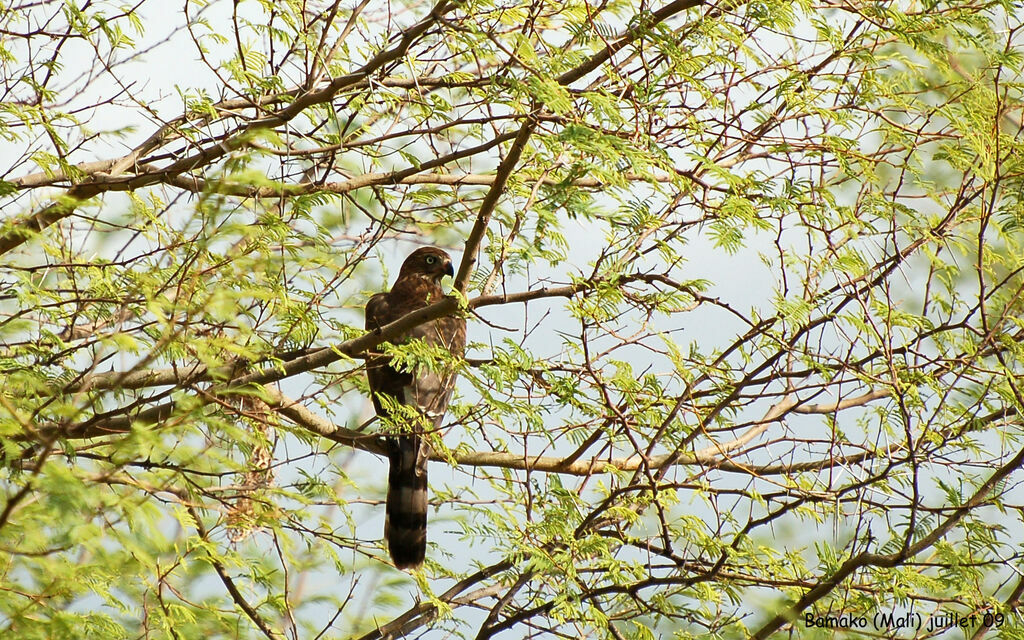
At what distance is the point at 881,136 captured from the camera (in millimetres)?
4492

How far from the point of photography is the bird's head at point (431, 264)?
6.38m

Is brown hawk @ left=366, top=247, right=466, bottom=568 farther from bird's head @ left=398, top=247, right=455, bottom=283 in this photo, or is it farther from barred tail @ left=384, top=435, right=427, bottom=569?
bird's head @ left=398, top=247, right=455, bottom=283

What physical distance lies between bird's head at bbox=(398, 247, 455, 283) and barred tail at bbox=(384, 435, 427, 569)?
112 centimetres

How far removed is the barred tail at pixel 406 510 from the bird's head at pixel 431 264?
1.12m

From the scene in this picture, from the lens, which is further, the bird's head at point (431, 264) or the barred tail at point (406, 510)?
the bird's head at point (431, 264)

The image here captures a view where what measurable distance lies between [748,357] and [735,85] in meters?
1.06

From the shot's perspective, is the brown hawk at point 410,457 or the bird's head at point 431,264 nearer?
the brown hawk at point 410,457

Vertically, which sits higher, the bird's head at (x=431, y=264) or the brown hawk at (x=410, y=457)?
the bird's head at (x=431, y=264)

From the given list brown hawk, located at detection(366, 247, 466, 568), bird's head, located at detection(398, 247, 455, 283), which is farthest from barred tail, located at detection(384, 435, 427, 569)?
bird's head, located at detection(398, 247, 455, 283)

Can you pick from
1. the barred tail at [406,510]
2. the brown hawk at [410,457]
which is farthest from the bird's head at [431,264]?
the barred tail at [406,510]

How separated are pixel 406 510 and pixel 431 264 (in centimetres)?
153

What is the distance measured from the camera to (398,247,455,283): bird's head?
20.9 feet

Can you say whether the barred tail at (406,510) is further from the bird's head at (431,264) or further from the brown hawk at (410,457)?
the bird's head at (431,264)

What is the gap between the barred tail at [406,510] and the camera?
579 centimetres
